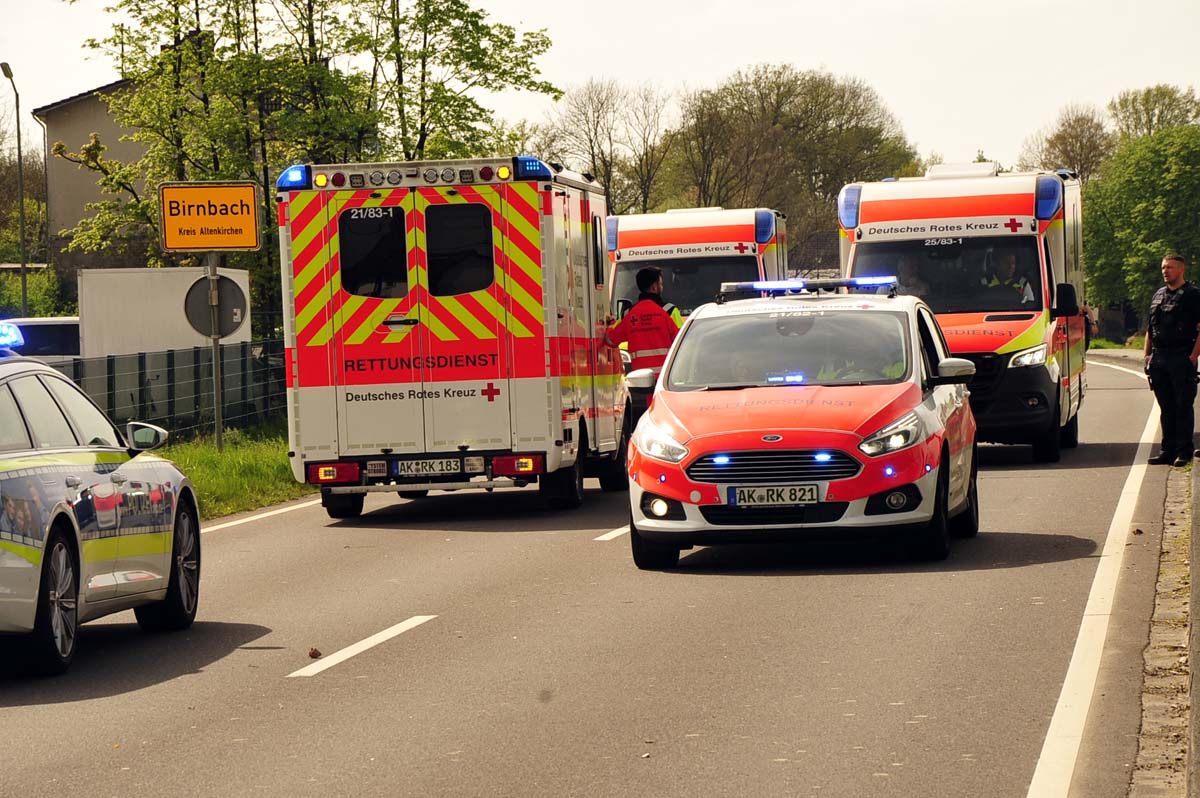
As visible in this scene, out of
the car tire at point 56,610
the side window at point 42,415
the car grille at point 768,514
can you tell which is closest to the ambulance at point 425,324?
the car grille at point 768,514

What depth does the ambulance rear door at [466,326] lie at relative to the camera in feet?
54.9

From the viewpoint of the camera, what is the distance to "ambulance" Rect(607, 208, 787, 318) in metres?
24.7

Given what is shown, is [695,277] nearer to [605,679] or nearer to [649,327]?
[649,327]

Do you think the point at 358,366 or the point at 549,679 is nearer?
the point at 549,679

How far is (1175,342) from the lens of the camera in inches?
741

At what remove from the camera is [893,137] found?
3349 inches

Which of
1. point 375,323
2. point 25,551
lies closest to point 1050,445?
point 375,323

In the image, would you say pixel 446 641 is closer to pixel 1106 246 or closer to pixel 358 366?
pixel 358 366

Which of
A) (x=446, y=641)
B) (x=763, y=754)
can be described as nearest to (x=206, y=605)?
(x=446, y=641)

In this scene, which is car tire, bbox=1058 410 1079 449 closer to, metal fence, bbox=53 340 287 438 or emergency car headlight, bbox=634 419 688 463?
emergency car headlight, bbox=634 419 688 463

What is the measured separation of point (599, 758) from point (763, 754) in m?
0.56

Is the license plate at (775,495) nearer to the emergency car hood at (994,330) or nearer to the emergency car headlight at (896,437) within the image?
the emergency car headlight at (896,437)

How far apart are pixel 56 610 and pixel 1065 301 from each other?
43.4 feet

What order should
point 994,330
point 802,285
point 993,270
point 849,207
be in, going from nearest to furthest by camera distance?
point 802,285, point 994,330, point 993,270, point 849,207
